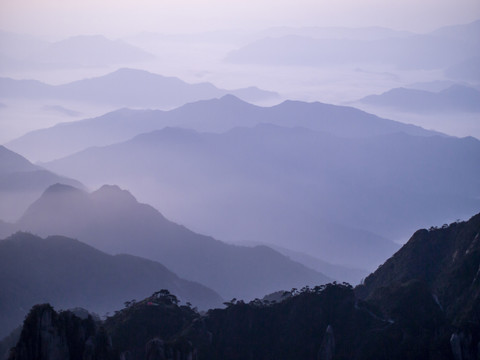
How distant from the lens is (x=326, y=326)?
56.3 m

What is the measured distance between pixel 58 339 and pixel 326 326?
19.7 m

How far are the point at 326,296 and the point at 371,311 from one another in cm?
349

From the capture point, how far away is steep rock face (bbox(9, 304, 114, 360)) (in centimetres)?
4556

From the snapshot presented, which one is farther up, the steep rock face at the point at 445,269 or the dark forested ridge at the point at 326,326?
the steep rock face at the point at 445,269

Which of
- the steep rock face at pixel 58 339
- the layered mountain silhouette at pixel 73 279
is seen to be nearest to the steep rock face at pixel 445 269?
the steep rock face at pixel 58 339

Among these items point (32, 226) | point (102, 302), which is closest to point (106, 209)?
point (32, 226)

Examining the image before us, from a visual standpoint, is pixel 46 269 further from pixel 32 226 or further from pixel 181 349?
pixel 181 349

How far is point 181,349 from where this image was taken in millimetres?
49594

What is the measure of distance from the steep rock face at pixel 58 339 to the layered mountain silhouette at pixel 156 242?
93758mm

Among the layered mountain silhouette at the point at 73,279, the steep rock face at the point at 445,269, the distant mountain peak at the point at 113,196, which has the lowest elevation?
the layered mountain silhouette at the point at 73,279

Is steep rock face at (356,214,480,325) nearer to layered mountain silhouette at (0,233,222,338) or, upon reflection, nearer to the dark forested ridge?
the dark forested ridge

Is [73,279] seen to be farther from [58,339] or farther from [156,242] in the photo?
[58,339]

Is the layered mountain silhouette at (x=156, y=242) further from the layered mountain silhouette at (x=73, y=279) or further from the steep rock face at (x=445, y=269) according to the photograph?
the steep rock face at (x=445, y=269)

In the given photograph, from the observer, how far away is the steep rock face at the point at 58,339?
1794 inches
